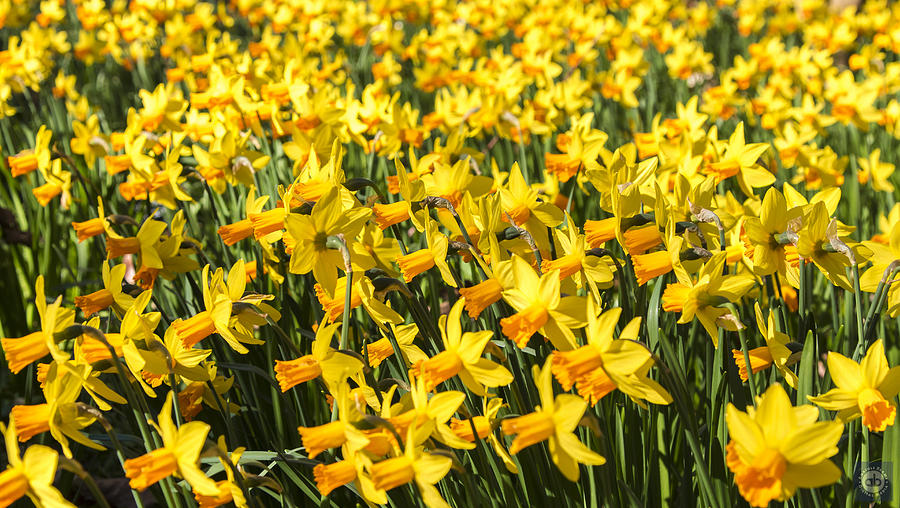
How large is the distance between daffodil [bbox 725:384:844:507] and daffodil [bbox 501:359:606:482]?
0.68 feet

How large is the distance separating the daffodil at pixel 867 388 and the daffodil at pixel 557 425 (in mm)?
375

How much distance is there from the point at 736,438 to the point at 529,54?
12.8 ft

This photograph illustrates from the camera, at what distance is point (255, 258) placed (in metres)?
2.37

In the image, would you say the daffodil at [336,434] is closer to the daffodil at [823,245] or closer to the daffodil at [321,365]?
the daffodil at [321,365]

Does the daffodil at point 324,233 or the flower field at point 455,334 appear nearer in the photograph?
the flower field at point 455,334

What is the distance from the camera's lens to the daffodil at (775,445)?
97 cm

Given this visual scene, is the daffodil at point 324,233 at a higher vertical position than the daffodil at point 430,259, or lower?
higher

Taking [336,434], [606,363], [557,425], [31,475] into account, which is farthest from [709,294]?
[31,475]

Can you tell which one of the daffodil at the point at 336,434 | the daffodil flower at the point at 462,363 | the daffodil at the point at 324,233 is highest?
the daffodil at the point at 324,233

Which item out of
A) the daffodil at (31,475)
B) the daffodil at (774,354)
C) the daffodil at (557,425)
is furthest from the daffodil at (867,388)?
the daffodil at (31,475)

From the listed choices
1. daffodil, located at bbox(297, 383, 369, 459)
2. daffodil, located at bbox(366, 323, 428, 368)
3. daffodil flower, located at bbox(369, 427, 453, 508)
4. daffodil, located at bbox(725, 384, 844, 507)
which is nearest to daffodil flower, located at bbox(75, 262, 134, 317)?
daffodil, located at bbox(366, 323, 428, 368)

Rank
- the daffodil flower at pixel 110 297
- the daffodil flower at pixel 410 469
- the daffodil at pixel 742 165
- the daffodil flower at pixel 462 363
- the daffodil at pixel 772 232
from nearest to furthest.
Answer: the daffodil flower at pixel 410 469, the daffodil flower at pixel 462 363, the daffodil at pixel 772 232, the daffodil flower at pixel 110 297, the daffodil at pixel 742 165

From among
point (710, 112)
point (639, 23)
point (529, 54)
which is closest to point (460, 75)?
point (529, 54)

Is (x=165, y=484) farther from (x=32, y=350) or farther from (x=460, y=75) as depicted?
(x=460, y=75)
